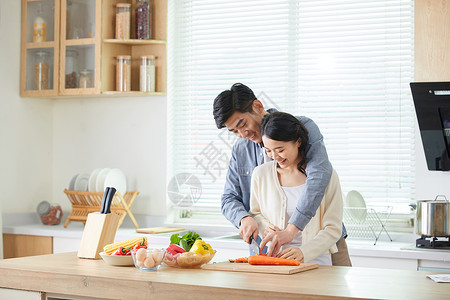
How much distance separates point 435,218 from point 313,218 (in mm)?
1054

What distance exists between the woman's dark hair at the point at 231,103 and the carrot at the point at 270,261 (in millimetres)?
605

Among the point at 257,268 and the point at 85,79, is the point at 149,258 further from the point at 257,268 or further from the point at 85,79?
the point at 85,79

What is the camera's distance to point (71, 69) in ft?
14.1

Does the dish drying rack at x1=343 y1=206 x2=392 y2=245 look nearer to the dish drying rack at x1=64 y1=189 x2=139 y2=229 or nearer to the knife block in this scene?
the dish drying rack at x1=64 y1=189 x2=139 y2=229

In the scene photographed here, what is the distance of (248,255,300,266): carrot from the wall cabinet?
2.20 metres

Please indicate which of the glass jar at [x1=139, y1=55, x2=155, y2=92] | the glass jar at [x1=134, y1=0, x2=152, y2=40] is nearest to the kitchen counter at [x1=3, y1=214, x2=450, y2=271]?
the glass jar at [x1=139, y1=55, x2=155, y2=92]

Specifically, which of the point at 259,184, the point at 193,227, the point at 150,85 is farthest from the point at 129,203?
the point at 259,184

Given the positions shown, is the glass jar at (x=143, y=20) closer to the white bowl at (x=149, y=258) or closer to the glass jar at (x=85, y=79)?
the glass jar at (x=85, y=79)

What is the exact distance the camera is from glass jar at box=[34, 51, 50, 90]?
4395 millimetres

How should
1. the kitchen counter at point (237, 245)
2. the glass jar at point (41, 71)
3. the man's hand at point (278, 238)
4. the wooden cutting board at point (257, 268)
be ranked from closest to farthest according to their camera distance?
1. the wooden cutting board at point (257, 268)
2. the man's hand at point (278, 238)
3. the kitchen counter at point (237, 245)
4. the glass jar at point (41, 71)

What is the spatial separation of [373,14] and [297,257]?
2.07 meters

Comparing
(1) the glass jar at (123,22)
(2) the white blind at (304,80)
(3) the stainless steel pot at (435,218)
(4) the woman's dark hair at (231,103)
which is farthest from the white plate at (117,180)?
(3) the stainless steel pot at (435,218)

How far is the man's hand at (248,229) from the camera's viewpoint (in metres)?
2.41

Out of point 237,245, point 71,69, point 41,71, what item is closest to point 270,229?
point 237,245
